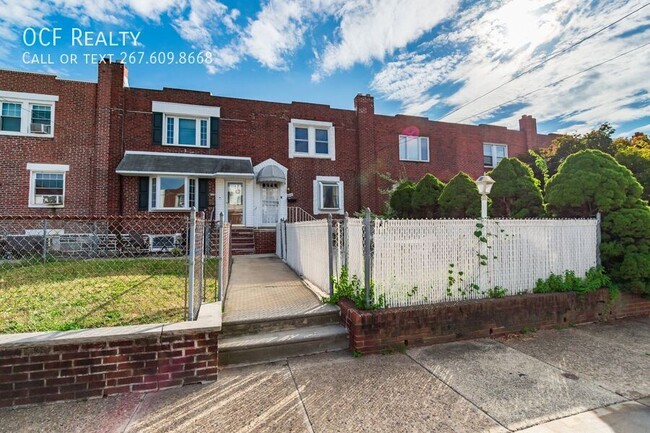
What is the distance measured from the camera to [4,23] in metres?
8.96

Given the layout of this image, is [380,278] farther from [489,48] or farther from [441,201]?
[489,48]

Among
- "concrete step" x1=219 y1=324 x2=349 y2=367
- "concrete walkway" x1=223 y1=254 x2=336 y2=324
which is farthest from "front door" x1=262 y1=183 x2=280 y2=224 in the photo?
"concrete step" x1=219 y1=324 x2=349 y2=367

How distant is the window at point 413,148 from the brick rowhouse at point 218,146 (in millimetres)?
277

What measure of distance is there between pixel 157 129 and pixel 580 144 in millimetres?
16480

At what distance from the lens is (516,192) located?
7.22 m

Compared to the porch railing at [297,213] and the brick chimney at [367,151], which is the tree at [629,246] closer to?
the brick chimney at [367,151]

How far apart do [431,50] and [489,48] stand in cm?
217

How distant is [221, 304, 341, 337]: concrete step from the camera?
4.15 m

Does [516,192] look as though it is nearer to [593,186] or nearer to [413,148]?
[593,186]

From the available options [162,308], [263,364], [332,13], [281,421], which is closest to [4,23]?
[332,13]

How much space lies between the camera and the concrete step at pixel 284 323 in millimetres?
4148

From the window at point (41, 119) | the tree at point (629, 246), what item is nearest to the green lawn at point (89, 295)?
the window at point (41, 119)

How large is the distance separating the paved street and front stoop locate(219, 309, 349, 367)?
143 mm

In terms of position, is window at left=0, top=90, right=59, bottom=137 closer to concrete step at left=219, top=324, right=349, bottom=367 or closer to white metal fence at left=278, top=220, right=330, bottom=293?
Answer: white metal fence at left=278, top=220, right=330, bottom=293
